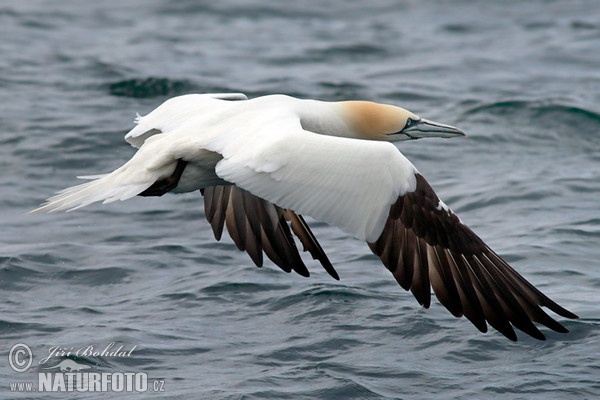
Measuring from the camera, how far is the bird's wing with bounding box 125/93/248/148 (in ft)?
26.1

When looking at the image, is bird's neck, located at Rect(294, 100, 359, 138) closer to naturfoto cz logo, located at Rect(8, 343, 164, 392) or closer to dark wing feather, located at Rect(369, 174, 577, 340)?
dark wing feather, located at Rect(369, 174, 577, 340)

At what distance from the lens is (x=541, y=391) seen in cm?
657

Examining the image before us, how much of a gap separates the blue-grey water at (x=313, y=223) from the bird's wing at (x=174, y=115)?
1128 millimetres

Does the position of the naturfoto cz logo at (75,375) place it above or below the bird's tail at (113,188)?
below

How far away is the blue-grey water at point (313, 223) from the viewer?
23.0ft

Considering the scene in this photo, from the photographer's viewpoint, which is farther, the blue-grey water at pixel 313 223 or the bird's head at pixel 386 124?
the bird's head at pixel 386 124

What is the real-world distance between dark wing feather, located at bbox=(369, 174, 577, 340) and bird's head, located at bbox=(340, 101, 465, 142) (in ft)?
4.06

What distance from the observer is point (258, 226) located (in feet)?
28.2

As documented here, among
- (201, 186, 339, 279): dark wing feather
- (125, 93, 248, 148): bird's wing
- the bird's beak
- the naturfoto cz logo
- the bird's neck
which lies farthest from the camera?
(201, 186, 339, 279): dark wing feather

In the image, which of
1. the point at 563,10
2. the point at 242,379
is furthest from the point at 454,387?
the point at 563,10

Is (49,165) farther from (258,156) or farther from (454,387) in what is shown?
(454,387)

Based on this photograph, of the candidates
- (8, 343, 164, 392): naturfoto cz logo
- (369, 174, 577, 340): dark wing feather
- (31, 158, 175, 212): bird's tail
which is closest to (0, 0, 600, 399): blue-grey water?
(8, 343, 164, 392): naturfoto cz logo

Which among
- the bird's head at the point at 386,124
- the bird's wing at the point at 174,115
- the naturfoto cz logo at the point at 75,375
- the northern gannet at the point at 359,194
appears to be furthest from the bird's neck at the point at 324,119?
the naturfoto cz logo at the point at 75,375

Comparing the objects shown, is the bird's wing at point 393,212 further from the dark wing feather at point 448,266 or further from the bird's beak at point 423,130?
the bird's beak at point 423,130
